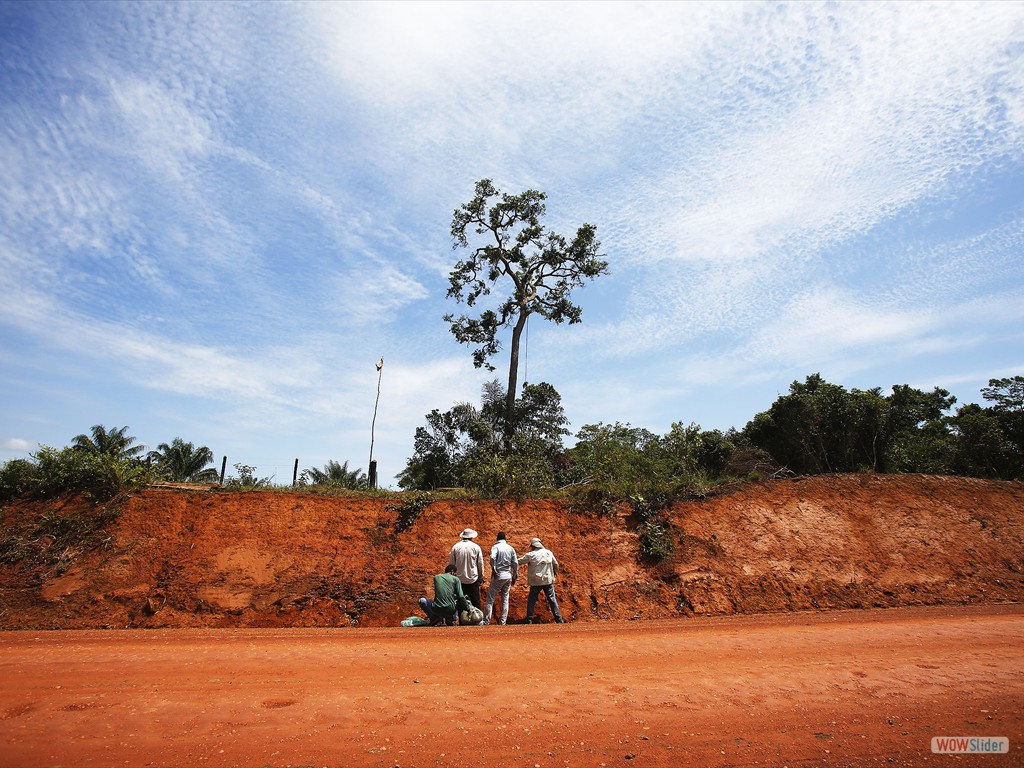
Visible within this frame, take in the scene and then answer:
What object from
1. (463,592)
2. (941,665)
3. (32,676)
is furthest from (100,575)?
(941,665)

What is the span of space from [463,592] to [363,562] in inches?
128

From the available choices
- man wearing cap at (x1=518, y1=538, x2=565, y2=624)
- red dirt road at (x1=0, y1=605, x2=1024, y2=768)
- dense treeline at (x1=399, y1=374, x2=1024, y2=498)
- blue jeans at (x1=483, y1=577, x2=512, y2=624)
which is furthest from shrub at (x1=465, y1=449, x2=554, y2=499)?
red dirt road at (x1=0, y1=605, x2=1024, y2=768)

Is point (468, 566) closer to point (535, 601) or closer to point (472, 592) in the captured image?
point (472, 592)

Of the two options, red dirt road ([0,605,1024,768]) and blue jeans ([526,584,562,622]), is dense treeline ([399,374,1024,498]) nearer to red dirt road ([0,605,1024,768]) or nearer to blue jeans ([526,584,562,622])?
blue jeans ([526,584,562,622])

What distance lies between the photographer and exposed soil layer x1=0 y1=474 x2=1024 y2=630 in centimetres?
1153

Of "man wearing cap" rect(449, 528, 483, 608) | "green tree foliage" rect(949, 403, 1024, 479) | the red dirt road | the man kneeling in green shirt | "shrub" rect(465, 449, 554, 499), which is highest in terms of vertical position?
"green tree foliage" rect(949, 403, 1024, 479)

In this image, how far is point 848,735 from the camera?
15.7ft

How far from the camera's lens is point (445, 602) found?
9.78 m

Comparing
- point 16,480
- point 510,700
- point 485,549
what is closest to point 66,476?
point 16,480

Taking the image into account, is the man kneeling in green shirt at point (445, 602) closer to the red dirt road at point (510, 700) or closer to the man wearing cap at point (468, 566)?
the man wearing cap at point (468, 566)

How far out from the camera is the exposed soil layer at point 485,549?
37.8 ft

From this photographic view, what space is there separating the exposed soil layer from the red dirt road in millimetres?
3253

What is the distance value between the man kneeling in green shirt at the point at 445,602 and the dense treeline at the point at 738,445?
5.59 metres

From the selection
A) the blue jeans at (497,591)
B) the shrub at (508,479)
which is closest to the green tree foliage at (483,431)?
the shrub at (508,479)
